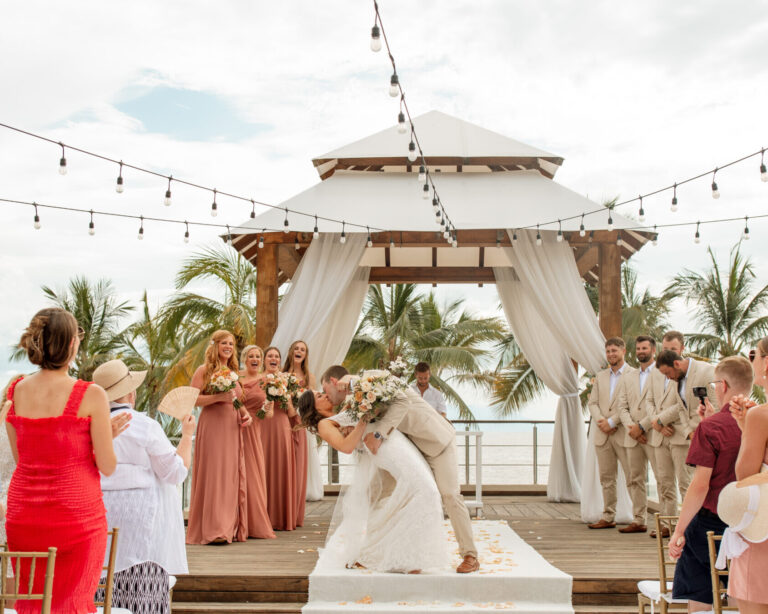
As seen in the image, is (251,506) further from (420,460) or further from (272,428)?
(420,460)

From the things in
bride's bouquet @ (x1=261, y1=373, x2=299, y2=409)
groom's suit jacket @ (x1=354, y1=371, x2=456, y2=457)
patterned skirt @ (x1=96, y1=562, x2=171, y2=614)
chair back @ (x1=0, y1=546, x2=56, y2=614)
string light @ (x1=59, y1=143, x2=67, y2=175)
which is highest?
string light @ (x1=59, y1=143, x2=67, y2=175)

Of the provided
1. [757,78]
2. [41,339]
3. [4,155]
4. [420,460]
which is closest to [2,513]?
[41,339]

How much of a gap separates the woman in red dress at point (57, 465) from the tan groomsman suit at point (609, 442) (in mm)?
5358

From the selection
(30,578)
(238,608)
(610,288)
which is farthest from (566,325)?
(30,578)

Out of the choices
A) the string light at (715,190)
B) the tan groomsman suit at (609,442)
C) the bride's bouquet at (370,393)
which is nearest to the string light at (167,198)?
the bride's bouquet at (370,393)

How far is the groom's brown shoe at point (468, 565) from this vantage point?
546cm

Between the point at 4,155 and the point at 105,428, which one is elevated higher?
the point at 4,155

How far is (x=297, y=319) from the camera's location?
8.36m

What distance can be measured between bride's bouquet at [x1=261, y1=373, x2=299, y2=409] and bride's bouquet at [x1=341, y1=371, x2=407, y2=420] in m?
1.63

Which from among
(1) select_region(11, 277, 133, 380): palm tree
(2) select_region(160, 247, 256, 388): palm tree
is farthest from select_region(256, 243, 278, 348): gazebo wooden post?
(1) select_region(11, 277, 133, 380): palm tree

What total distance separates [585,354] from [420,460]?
322cm

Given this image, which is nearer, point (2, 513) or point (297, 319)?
point (2, 513)

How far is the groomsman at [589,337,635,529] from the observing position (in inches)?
289

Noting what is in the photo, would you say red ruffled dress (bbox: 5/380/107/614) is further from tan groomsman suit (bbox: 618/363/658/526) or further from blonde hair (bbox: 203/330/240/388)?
tan groomsman suit (bbox: 618/363/658/526)
